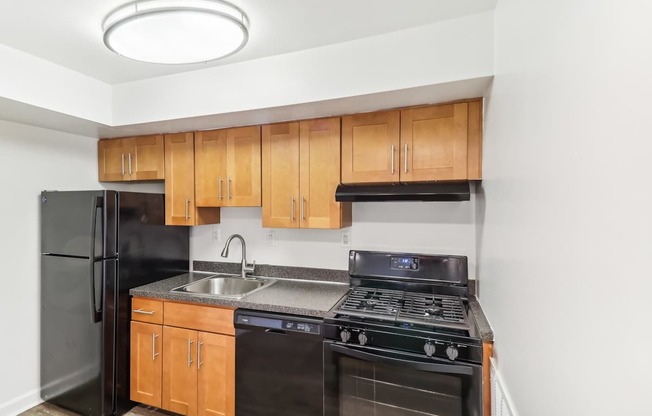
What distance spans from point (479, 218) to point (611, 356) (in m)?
1.55

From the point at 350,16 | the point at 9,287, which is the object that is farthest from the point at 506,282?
the point at 9,287

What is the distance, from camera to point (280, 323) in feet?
6.40

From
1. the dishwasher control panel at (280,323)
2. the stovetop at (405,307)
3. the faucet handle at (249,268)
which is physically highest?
the faucet handle at (249,268)

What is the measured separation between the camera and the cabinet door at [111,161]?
2.78 meters

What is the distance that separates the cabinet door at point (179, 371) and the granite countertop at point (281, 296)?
9.8 inches

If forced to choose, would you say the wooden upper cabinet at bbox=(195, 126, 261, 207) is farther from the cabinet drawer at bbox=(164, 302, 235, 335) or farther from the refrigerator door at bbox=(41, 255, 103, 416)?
the refrigerator door at bbox=(41, 255, 103, 416)

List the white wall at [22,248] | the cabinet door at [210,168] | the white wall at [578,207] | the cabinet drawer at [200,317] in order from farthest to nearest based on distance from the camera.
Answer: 1. the cabinet door at [210,168]
2. the white wall at [22,248]
3. the cabinet drawer at [200,317]
4. the white wall at [578,207]

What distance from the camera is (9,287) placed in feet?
7.72

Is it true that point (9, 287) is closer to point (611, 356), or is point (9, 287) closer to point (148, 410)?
point (148, 410)

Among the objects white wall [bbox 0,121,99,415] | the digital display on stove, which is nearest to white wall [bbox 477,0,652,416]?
the digital display on stove

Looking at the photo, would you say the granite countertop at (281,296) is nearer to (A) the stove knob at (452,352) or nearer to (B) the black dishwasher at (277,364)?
(B) the black dishwasher at (277,364)

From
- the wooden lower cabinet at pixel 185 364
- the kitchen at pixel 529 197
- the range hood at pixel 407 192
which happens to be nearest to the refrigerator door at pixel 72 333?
the kitchen at pixel 529 197

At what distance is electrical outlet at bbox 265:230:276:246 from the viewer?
2.69m

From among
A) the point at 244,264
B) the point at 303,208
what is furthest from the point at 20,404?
the point at 303,208
